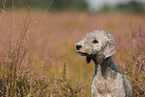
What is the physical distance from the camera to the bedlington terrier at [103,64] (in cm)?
246

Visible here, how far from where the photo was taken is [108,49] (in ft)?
8.30

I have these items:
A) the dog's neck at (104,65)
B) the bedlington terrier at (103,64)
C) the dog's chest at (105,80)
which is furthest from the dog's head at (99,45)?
the dog's chest at (105,80)

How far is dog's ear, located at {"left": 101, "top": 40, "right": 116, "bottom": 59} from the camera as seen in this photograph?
2523 millimetres

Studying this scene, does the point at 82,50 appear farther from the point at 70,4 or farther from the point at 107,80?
the point at 70,4

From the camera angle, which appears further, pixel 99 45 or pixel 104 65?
pixel 104 65

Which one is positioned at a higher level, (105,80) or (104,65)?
(104,65)

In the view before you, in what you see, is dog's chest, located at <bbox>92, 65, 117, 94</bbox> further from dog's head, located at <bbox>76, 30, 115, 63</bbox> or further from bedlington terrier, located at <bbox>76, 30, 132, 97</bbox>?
dog's head, located at <bbox>76, 30, 115, 63</bbox>

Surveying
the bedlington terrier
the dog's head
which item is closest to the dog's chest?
the bedlington terrier

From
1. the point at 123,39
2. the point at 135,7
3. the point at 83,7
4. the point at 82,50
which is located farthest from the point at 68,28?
the point at 83,7

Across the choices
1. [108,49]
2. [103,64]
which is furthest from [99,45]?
[103,64]

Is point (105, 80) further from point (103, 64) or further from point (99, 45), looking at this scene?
point (99, 45)

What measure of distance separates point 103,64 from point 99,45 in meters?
0.35

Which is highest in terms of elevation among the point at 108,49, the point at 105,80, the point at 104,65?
the point at 108,49

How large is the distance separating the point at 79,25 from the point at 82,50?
13.7 metres
